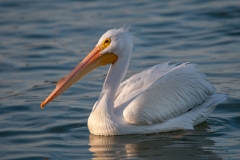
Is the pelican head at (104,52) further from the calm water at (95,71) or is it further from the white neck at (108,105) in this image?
the calm water at (95,71)

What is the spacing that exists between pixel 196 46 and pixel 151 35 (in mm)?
1257

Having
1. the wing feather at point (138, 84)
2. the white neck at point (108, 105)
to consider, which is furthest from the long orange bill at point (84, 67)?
the wing feather at point (138, 84)

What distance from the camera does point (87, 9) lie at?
13.5m

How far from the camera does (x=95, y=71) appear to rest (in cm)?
955

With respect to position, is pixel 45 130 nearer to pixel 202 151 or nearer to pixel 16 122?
pixel 16 122

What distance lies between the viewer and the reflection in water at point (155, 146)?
603cm

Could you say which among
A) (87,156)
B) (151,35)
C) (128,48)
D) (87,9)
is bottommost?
(87,156)

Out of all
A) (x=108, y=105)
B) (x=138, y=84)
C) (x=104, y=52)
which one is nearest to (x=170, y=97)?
(x=138, y=84)

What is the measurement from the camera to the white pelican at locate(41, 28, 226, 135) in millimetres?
6590

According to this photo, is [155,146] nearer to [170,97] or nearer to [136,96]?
[136,96]

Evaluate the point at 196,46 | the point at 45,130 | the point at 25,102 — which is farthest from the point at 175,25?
the point at 45,130

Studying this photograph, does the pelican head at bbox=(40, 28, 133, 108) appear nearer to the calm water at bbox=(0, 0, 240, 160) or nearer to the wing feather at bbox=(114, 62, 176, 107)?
the wing feather at bbox=(114, 62, 176, 107)

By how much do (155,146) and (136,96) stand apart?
0.65 m

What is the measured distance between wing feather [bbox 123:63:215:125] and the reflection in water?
205 millimetres
